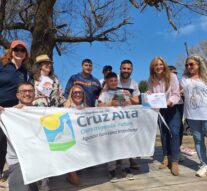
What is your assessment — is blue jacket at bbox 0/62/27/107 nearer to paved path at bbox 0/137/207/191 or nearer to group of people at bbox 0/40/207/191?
group of people at bbox 0/40/207/191

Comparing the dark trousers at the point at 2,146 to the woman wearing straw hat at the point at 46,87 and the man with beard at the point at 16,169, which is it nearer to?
the woman wearing straw hat at the point at 46,87

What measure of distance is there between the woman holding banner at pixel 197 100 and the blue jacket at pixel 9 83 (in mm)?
2609

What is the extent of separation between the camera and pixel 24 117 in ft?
15.2

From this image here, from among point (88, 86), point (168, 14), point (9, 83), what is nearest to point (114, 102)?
point (88, 86)

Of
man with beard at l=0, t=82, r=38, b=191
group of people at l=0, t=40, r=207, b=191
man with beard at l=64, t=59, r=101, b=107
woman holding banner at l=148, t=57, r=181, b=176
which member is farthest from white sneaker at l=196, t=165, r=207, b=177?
man with beard at l=0, t=82, r=38, b=191

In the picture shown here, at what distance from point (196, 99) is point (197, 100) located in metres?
0.02

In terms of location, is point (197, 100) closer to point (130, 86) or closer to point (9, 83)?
point (130, 86)

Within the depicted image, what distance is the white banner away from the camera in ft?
14.8

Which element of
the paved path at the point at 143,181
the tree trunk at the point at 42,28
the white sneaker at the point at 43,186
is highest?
the tree trunk at the point at 42,28

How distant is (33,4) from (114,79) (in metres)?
7.15

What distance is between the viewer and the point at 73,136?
16.5 ft

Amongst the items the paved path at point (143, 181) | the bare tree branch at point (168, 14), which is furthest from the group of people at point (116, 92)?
the bare tree branch at point (168, 14)

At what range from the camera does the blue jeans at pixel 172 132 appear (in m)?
5.94

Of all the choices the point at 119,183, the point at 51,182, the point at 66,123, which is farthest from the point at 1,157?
the point at 119,183
